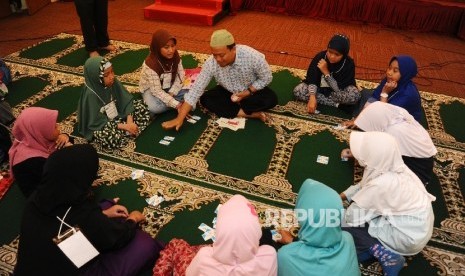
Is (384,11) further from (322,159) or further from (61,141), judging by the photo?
(61,141)

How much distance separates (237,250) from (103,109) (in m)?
2.17

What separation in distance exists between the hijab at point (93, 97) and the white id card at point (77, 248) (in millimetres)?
1594

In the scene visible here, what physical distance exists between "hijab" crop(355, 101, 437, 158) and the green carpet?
1.62ft

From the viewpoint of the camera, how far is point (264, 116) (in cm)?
352

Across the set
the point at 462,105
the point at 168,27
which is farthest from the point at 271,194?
the point at 168,27

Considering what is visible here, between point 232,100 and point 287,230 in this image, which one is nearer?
point 287,230

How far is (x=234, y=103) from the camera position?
3.54 meters

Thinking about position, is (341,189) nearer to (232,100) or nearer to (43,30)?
(232,100)

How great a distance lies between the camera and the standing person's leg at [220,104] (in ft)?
11.6

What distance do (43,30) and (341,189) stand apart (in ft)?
18.2

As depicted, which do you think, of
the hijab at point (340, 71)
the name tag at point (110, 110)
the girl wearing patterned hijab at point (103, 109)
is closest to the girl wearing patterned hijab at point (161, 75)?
the girl wearing patterned hijab at point (103, 109)

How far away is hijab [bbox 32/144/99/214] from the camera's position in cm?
164

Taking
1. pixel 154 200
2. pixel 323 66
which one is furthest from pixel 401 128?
pixel 154 200

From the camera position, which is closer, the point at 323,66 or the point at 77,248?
the point at 77,248
